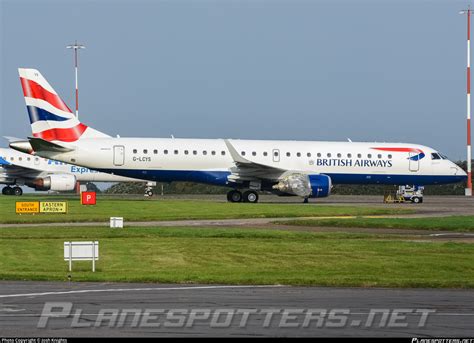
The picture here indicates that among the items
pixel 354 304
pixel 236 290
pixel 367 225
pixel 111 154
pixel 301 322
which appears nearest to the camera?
→ pixel 301 322

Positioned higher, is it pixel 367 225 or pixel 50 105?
pixel 50 105

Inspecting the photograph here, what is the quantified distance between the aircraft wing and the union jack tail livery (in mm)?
8539

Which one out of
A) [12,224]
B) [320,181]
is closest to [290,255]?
[12,224]

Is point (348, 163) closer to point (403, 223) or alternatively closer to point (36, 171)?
point (403, 223)

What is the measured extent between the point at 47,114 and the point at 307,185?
1668 centimetres

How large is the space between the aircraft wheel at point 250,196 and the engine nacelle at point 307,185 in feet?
6.96

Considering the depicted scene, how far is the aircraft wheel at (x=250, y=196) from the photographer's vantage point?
2451 inches

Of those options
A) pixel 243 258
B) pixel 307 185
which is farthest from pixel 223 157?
pixel 243 258

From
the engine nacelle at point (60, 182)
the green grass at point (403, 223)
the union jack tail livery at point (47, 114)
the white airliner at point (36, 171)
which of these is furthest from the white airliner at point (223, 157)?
the white airliner at point (36, 171)

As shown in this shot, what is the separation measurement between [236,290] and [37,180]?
207 ft

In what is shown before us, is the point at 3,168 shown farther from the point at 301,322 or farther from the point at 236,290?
the point at 301,322

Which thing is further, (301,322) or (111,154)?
(111,154)

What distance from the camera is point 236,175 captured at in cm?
6141

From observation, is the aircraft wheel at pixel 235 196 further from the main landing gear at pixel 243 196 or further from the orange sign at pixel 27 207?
the orange sign at pixel 27 207
